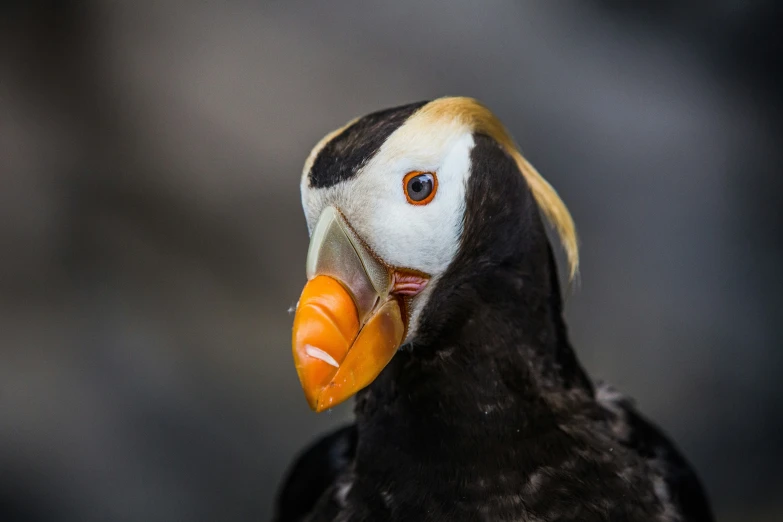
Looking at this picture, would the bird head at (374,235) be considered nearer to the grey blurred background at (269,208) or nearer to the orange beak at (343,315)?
the orange beak at (343,315)

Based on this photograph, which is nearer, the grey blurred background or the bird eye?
the bird eye

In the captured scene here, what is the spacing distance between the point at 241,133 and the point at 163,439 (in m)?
0.67

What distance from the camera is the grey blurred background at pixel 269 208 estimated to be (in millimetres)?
1612

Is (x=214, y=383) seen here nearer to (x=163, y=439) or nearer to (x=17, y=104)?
(x=163, y=439)

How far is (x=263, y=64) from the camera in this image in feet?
5.46

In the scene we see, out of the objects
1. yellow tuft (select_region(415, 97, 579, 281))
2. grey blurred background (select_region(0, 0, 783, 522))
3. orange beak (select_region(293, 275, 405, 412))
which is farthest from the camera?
grey blurred background (select_region(0, 0, 783, 522))

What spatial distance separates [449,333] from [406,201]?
0.16m

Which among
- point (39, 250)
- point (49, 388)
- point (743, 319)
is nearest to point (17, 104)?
point (39, 250)

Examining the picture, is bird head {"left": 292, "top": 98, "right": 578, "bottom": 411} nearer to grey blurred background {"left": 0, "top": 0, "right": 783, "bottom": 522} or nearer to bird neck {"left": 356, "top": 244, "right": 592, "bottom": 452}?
bird neck {"left": 356, "top": 244, "right": 592, "bottom": 452}

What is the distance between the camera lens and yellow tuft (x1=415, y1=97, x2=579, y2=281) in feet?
2.44

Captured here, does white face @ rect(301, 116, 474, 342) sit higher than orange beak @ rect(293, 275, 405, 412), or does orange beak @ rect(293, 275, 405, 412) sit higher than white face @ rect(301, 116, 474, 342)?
white face @ rect(301, 116, 474, 342)

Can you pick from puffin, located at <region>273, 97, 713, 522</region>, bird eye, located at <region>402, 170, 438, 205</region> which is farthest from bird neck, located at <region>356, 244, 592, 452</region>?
bird eye, located at <region>402, 170, 438, 205</region>

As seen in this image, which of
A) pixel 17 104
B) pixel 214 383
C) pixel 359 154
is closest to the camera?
pixel 359 154

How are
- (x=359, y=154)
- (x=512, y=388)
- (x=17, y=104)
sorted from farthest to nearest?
1. (x=17, y=104)
2. (x=512, y=388)
3. (x=359, y=154)
